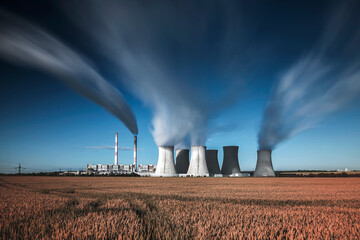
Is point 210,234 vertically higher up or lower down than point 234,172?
higher up

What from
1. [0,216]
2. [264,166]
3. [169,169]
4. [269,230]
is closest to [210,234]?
[269,230]

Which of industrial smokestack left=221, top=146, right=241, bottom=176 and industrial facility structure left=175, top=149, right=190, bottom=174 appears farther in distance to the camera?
industrial facility structure left=175, top=149, right=190, bottom=174

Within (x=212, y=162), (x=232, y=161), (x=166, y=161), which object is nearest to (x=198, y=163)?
(x=212, y=162)

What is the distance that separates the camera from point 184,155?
198 feet

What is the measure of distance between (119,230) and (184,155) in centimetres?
5689

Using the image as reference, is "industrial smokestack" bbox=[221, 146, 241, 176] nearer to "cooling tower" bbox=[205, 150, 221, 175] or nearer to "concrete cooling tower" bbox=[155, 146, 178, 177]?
"cooling tower" bbox=[205, 150, 221, 175]

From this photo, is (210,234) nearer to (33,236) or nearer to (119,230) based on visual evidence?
(119,230)

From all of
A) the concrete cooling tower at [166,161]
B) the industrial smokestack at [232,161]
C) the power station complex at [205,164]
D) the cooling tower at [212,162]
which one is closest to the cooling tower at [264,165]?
the power station complex at [205,164]

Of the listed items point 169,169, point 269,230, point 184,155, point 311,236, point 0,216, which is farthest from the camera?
point 184,155

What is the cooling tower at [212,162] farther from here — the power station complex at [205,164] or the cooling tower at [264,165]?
the cooling tower at [264,165]

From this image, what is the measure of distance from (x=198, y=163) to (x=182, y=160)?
937 cm

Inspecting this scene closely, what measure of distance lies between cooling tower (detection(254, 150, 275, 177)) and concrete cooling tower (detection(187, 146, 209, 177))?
453 inches

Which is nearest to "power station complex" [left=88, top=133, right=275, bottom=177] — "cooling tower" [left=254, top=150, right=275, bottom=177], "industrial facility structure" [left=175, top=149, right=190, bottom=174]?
"cooling tower" [left=254, top=150, right=275, bottom=177]

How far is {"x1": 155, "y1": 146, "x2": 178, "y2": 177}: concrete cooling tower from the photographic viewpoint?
50000 millimetres
